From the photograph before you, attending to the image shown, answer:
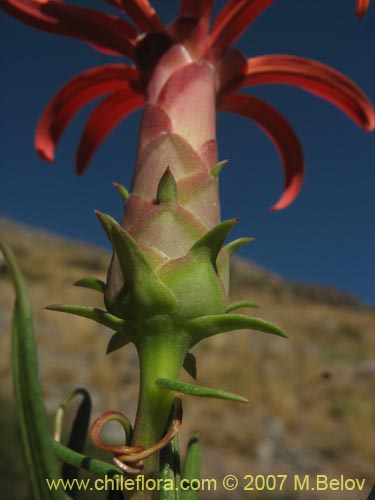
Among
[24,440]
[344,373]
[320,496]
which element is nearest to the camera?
[24,440]

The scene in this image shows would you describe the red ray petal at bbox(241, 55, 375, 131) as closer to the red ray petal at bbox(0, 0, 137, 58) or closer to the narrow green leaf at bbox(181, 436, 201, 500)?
the red ray petal at bbox(0, 0, 137, 58)

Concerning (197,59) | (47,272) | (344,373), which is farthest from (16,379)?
(47,272)

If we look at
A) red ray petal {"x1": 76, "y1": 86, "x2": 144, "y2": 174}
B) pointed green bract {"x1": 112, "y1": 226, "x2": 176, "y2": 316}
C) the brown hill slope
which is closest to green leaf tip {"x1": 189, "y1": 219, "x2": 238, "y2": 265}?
pointed green bract {"x1": 112, "y1": 226, "x2": 176, "y2": 316}

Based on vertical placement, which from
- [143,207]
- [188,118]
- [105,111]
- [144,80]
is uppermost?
[105,111]

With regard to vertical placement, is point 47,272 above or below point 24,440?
above

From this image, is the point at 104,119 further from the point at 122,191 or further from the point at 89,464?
the point at 89,464

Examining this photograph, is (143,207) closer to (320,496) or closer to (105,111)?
(105,111)
